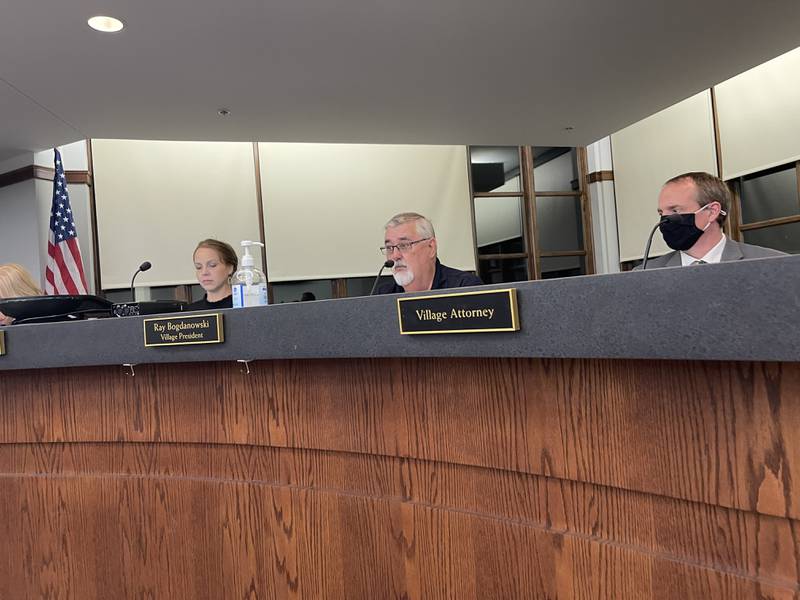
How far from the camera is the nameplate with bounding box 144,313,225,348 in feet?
4.19

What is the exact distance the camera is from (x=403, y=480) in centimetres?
113

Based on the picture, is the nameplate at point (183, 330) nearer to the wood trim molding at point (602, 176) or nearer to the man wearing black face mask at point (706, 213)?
the man wearing black face mask at point (706, 213)

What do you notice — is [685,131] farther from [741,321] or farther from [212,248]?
[741,321]

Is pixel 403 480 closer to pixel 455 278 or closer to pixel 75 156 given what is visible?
pixel 455 278

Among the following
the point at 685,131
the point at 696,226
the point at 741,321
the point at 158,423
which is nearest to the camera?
the point at 741,321

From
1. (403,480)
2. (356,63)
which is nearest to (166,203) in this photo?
(356,63)

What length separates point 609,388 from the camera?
83cm

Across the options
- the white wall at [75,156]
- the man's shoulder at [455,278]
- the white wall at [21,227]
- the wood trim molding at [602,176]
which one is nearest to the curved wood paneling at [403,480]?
the man's shoulder at [455,278]

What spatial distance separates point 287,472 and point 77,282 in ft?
16.3

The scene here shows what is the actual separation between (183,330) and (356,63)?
3.27 m

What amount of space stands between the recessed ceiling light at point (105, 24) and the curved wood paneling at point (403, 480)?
2.45 metres

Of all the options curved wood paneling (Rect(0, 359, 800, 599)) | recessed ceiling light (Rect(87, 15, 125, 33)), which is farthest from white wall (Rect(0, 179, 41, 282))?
curved wood paneling (Rect(0, 359, 800, 599))

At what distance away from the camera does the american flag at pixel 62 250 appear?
5512 mm

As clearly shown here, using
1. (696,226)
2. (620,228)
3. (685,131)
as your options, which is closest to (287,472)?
(696,226)
